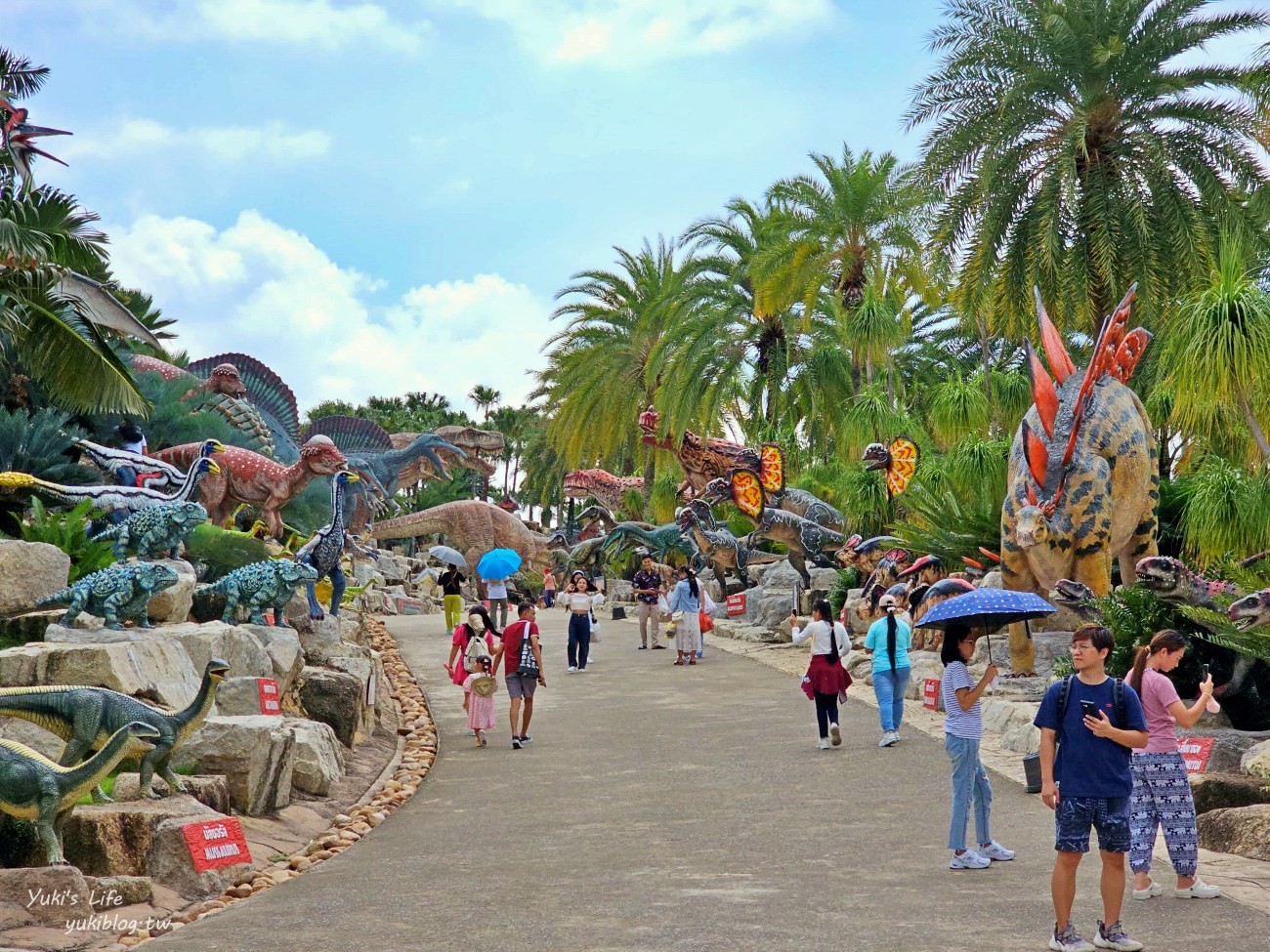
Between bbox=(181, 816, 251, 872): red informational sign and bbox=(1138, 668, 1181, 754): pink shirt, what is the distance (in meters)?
4.73

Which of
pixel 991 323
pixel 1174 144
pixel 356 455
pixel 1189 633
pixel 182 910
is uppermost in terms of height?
pixel 1174 144

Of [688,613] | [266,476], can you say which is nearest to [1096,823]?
[688,613]

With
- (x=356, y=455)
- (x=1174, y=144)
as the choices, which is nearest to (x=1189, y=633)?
(x=1174, y=144)

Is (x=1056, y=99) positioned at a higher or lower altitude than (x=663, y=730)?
higher

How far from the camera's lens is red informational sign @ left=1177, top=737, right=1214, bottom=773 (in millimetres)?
7582

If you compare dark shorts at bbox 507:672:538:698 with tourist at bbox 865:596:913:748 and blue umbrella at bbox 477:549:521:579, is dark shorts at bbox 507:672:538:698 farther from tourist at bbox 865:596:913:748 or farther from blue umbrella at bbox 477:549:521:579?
blue umbrella at bbox 477:549:521:579

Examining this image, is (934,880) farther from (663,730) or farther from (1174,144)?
(1174,144)

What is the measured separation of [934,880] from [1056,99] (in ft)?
46.5

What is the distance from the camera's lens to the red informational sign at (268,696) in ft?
29.5

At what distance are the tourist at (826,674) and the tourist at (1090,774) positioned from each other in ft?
16.6

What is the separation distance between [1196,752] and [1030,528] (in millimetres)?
4525

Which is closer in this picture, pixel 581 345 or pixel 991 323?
pixel 991 323

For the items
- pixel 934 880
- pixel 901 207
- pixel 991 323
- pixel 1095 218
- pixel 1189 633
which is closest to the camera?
pixel 934 880

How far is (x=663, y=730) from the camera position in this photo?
11523 millimetres
